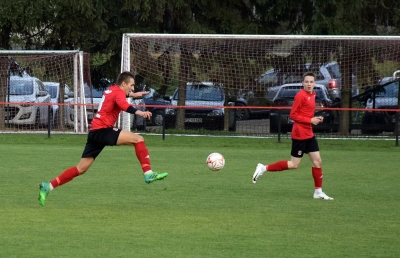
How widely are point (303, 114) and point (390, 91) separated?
14885mm

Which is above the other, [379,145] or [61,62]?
[61,62]

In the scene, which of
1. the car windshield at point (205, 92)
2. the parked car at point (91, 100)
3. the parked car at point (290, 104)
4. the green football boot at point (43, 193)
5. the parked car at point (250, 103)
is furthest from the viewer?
the car windshield at point (205, 92)

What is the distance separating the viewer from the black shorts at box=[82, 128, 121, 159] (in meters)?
10.8

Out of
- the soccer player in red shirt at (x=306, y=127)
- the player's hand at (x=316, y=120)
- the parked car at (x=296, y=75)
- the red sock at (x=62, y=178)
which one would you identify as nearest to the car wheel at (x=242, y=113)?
the parked car at (x=296, y=75)

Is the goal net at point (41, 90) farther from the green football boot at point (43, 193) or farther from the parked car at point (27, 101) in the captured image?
the green football boot at point (43, 193)

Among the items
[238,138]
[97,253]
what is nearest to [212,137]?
[238,138]

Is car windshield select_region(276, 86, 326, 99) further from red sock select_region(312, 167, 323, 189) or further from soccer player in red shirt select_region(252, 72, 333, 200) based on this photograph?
red sock select_region(312, 167, 323, 189)

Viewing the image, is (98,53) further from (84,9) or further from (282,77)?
(282,77)

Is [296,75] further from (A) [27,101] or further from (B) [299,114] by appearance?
(B) [299,114]

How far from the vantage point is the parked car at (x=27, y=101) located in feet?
80.6

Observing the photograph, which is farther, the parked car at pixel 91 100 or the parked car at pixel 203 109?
the parked car at pixel 91 100

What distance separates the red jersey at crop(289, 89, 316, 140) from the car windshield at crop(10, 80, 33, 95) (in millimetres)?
15642

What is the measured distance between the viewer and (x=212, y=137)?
79.5ft

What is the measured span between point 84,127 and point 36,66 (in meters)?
3.03
